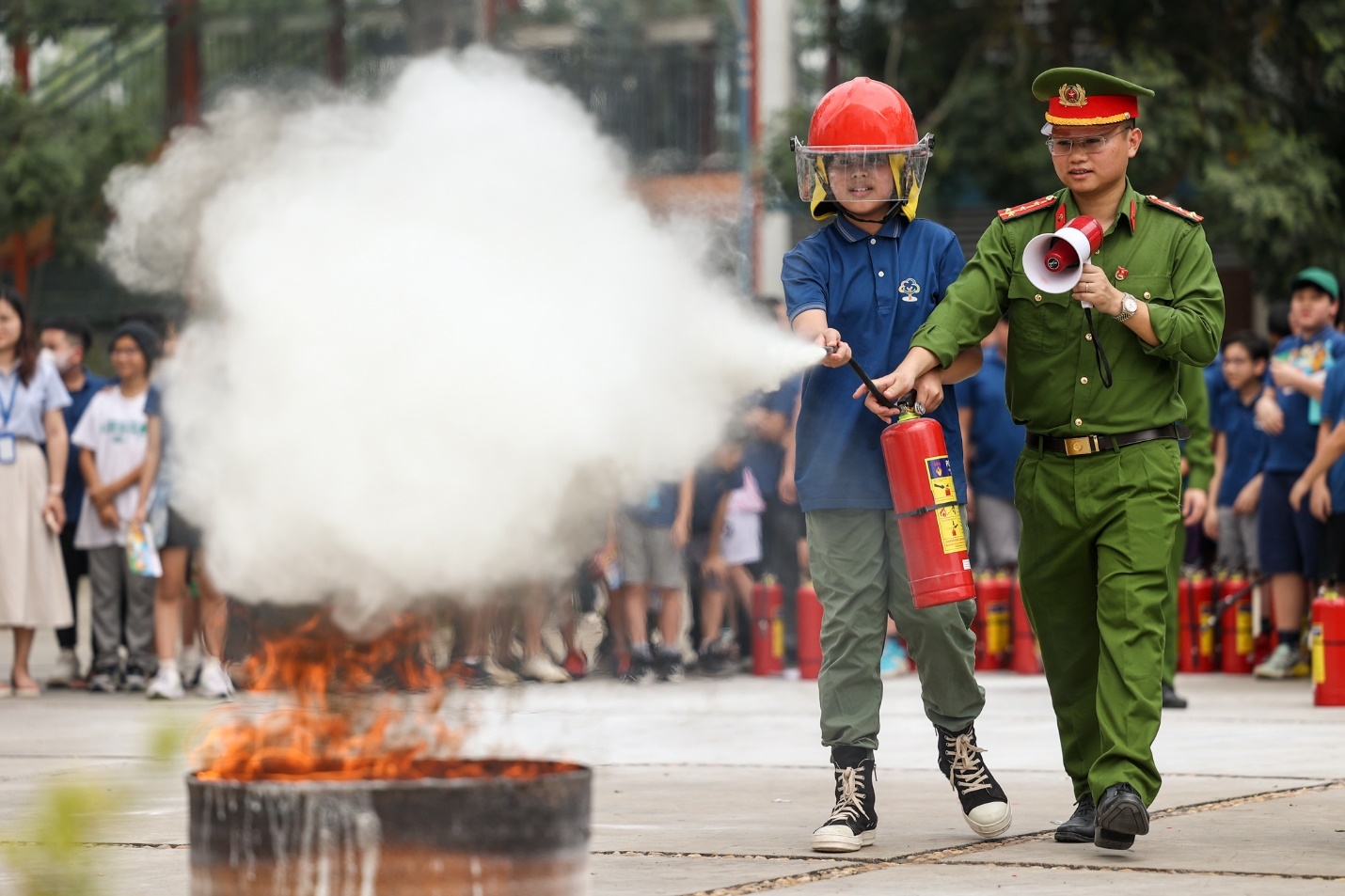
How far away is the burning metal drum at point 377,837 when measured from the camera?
3582 millimetres

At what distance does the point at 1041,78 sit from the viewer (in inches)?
223

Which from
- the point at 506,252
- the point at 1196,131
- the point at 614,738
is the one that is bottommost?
the point at 614,738

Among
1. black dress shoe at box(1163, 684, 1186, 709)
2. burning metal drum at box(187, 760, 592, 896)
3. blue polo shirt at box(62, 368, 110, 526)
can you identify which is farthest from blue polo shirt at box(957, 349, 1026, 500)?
burning metal drum at box(187, 760, 592, 896)

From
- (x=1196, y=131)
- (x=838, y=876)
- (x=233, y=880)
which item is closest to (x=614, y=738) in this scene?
(x=838, y=876)

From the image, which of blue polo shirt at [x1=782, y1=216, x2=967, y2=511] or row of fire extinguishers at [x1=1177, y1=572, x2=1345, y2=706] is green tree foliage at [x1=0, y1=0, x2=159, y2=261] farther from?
blue polo shirt at [x1=782, y1=216, x2=967, y2=511]

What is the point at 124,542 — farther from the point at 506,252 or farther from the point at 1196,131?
the point at 1196,131

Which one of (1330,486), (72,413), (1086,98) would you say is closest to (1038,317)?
(1086,98)

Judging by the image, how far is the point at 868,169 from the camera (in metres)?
5.77

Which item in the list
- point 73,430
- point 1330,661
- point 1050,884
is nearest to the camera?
point 1050,884

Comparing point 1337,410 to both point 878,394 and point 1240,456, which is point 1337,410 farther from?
point 878,394

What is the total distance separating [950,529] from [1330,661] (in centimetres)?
491

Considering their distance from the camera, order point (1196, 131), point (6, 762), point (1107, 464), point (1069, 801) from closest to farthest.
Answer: point (1107, 464) < point (1069, 801) < point (6, 762) < point (1196, 131)

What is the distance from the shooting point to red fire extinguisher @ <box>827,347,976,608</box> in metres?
5.36

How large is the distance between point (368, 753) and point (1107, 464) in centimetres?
242
